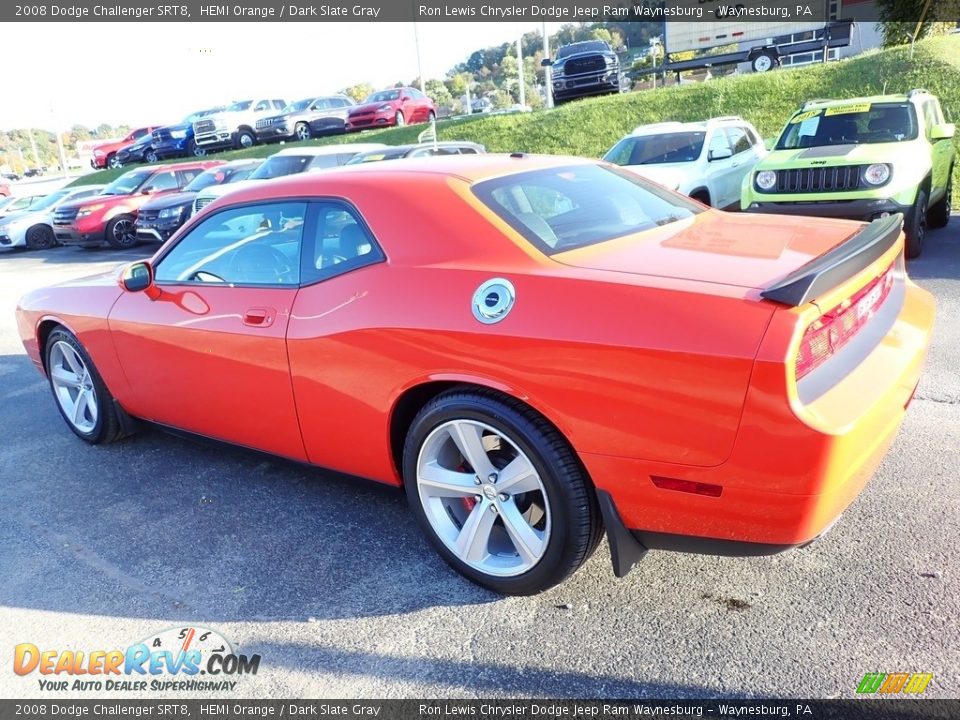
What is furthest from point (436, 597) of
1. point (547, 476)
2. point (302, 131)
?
point (302, 131)

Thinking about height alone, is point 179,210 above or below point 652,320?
below

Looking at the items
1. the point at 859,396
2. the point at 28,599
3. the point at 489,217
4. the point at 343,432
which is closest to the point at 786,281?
the point at 859,396

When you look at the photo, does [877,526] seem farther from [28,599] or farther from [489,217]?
[28,599]

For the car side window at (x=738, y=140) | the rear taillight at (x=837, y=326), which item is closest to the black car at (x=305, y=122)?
the car side window at (x=738, y=140)

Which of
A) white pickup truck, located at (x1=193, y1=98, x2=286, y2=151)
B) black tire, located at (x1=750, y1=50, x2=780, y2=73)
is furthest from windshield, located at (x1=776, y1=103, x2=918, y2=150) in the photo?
white pickup truck, located at (x1=193, y1=98, x2=286, y2=151)

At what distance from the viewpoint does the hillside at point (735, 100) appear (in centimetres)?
1512

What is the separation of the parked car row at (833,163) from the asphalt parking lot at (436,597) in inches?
166

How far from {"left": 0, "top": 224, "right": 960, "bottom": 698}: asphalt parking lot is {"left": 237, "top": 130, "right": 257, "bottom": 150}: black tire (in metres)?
24.3

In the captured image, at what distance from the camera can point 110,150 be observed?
3266cm

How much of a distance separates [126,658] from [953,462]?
369 cm

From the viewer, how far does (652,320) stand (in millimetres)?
2279

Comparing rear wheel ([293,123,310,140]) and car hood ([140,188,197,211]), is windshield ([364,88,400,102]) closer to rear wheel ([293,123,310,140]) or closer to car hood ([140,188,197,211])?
rear wheel ([293,123,310,140])

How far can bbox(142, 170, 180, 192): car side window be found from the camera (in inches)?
643

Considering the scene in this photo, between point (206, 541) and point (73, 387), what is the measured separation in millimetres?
2010
